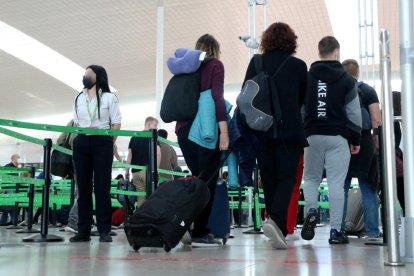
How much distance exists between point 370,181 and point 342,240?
0.72m

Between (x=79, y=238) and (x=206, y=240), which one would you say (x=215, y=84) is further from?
→ (x=79, y=238)

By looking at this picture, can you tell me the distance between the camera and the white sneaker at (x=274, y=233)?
10.3ft

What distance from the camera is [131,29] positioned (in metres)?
14.8

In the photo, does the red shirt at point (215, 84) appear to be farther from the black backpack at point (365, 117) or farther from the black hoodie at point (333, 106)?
the black backpack at point (365, 117)

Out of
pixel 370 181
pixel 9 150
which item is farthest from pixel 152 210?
pixel 9 150

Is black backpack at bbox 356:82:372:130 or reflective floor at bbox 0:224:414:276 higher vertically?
black backpack at bbox 356:82:372:130

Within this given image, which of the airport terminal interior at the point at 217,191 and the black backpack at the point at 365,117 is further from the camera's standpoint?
the black backpack at the point at 365,117

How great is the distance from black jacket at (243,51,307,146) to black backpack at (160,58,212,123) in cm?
33

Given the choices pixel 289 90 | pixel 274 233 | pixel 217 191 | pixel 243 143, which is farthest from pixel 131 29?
pixel 274 233

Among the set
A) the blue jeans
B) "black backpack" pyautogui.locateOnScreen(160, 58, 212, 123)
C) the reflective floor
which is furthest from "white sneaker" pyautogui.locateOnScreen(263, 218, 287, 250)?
the blue jeans

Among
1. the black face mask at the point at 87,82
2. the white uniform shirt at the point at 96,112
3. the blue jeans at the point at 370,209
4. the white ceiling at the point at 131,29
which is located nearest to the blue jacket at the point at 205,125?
the white uniform shirt at the point at 96,112

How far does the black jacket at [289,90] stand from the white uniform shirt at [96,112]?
119 cm

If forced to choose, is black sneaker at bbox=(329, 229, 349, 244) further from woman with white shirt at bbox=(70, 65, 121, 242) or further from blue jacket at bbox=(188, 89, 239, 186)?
woman with white shirt at bbox=(70, 65, 121, 242)

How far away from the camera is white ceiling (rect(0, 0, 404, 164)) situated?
13406mm
